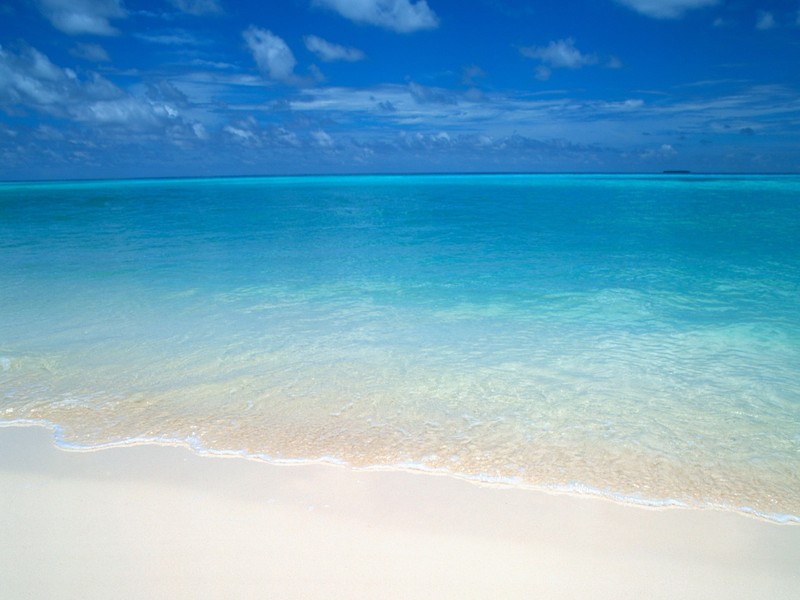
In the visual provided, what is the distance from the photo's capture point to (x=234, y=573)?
113 inches

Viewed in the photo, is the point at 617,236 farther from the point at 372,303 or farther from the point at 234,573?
the point at 234,573

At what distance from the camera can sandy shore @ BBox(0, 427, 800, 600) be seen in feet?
9.18

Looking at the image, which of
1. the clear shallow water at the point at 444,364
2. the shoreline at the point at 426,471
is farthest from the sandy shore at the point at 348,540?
the clear shallow water at the point at 444,364

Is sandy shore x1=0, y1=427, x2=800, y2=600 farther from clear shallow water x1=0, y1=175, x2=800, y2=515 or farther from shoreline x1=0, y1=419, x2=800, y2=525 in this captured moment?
clear shallow water x1=0, y1=175, x2=800, y2=515

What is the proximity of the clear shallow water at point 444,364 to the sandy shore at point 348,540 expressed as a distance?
311 millimetres

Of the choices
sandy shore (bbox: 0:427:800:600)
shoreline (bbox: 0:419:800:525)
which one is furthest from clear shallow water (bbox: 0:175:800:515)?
sandy shore (bbox: 0:427:800:600)

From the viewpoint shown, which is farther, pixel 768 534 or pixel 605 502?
pixel 605 502

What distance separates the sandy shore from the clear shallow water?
0.31 metres

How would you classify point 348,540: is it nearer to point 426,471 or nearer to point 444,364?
point 426,471

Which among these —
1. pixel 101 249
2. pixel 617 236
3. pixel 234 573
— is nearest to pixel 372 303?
pixel 234 573

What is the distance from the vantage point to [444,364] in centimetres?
591

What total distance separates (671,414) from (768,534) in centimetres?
157

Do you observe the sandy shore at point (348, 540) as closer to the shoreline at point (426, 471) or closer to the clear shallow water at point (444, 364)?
the shoreline at point (426, 471)

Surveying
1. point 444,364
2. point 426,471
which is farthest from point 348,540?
point 444,364
